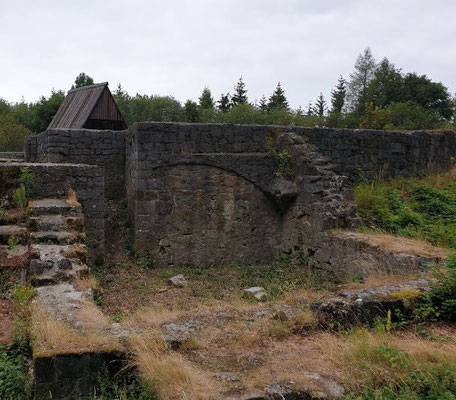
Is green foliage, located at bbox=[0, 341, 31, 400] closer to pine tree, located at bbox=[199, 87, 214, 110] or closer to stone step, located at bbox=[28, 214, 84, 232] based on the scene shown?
stone step, located at bbox=[28, 214, 84, 232]

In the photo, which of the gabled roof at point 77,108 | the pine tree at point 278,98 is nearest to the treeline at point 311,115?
the pine tree at point 278,98

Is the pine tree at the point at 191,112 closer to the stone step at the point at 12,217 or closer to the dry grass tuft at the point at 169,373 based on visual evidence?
the stone step at the point at 12,217

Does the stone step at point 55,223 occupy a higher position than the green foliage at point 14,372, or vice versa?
the stone step at point 55,223

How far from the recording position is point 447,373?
396cm

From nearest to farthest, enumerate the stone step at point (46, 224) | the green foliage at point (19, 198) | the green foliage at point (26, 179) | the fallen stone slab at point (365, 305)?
the fallen stone slab at point (365, 305), the stone step at point (46, 224), the green foliage at point (19, 198), the green foliage at point (26, 179)

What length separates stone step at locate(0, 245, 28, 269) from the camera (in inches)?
257

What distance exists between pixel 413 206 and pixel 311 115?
1393 inches

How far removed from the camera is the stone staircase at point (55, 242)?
6184 millimetres

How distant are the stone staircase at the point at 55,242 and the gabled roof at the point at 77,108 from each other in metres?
8.27

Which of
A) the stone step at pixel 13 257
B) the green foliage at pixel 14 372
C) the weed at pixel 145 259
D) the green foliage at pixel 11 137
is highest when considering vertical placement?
the green foliage at pixel 11 137

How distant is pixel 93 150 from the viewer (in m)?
11.3

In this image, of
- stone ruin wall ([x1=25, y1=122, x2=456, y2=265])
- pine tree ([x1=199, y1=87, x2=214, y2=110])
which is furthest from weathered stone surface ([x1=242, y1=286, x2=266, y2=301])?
pine tree ([x1=199, y1=87, x2=214, y2=110])

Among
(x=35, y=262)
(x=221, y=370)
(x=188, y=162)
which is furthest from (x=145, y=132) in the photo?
(x=221, y=370)

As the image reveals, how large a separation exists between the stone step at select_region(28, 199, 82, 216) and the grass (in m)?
5.52
